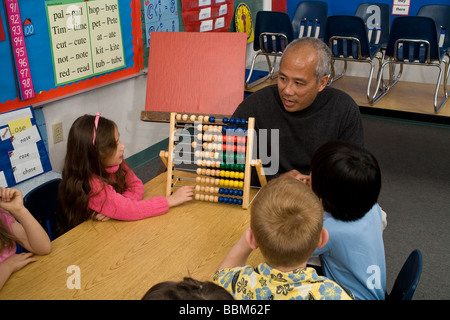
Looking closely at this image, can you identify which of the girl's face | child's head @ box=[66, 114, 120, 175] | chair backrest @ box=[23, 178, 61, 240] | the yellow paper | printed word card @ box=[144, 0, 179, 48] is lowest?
chair backrest @ box=[23, 178, 61, 240]

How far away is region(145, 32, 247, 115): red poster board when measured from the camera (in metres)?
2.67

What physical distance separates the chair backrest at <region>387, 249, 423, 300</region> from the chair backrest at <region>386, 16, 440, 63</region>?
2985 millimetres

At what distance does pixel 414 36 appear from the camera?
390 cm

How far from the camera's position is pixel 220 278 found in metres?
1.17

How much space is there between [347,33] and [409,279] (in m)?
3.27

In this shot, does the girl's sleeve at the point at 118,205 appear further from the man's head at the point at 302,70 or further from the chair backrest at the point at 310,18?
the chair backrest at the point at 310,18

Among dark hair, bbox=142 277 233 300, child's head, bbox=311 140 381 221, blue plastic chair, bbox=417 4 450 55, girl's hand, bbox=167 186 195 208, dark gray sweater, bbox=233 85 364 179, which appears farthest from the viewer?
blue plastic chair, bbox=417 4 450 55

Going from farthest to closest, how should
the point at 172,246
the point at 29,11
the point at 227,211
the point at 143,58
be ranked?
the point at 143,58, the point at 29,11, the point at 227,211, the point at 172,246

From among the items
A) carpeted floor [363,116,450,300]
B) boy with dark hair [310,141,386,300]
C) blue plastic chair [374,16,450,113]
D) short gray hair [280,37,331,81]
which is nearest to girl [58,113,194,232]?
boy with dark hair [310,141,386,300]

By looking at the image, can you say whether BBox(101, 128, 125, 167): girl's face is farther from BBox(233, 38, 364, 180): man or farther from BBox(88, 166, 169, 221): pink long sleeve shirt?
BBox(233, 38, 364, 180): man
